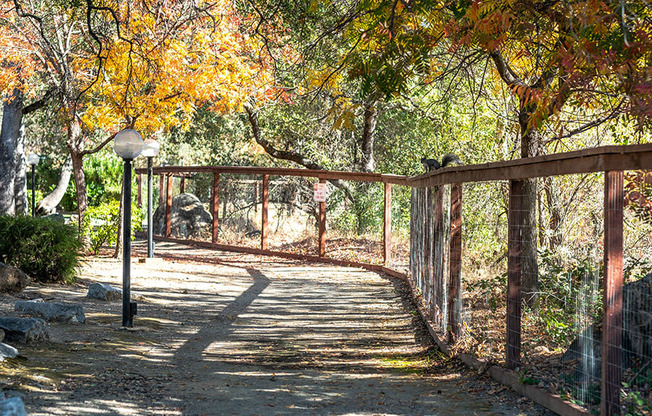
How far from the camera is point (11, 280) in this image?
10.0 metres

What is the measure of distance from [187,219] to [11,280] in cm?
1436

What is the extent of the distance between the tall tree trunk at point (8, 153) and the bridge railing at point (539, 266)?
1003 cm

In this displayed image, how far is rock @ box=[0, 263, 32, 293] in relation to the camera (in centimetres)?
995

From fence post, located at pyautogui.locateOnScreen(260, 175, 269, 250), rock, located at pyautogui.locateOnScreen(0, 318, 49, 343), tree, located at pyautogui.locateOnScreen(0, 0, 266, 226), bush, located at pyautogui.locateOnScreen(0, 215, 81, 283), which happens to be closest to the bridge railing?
fence post, located at pyautogui.locateOnScreen(260, 175, 269, 250)

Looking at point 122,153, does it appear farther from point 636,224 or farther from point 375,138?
point 375,138

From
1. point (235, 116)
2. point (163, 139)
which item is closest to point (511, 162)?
point (235, 116)

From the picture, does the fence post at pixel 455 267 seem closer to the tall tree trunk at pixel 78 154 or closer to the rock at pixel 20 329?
the rock at pixel 20 329

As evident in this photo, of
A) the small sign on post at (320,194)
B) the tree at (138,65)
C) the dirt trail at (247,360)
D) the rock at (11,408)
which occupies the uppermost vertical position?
the tree at (138,65)

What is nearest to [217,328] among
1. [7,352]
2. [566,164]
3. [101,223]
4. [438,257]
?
[438,257]

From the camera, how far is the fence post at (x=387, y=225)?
15250 millimetres

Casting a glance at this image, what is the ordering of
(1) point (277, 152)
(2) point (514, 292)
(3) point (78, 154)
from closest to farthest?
(2) point (514, 292) → (3) point (78, 154) → (1) point (277, 152)

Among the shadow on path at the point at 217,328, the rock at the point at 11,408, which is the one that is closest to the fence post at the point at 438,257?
the shadow on path at the point at 217,328

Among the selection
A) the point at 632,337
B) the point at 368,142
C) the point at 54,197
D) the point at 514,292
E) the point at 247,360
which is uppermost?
the point at 368,142

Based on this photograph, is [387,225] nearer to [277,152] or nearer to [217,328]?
[277,152]
